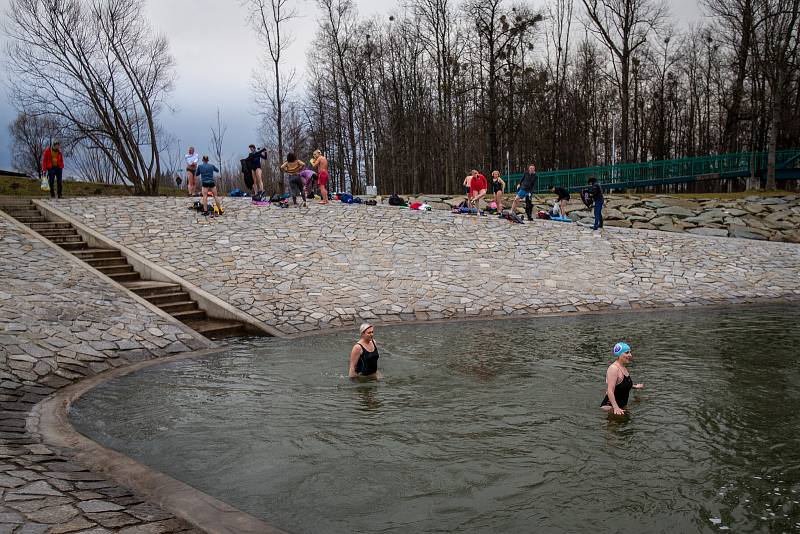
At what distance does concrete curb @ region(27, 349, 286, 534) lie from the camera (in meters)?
4.52

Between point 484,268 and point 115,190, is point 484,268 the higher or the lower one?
the lower one

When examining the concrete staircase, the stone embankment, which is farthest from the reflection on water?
the stone embankment

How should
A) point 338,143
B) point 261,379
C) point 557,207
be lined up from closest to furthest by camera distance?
point 261,379, point 557,207, point 338,143

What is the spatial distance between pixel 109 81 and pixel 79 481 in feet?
94.1

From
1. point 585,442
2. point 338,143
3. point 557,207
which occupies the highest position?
point 338,143

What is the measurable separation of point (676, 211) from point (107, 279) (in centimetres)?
2200

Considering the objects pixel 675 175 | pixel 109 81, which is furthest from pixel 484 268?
pixel 109 81

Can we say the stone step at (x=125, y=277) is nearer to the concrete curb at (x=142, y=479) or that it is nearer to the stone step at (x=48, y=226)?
the stone step at (x=48, y=226)

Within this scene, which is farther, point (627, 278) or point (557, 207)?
point (557, 207)

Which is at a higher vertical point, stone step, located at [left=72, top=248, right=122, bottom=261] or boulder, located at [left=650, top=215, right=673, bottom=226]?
boulder, located at [left=650, top=215, right=673, bottom=226]

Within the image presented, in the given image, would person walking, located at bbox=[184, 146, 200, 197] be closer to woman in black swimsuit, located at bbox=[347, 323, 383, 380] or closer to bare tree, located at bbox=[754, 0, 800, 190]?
woman in black swimsuit, located at bbox=[347, 323, 383, 380]

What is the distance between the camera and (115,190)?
37219 mm

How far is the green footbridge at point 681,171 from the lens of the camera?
92.6 feet

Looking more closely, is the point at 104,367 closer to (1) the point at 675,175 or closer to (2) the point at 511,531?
(2) the point at 511,531
